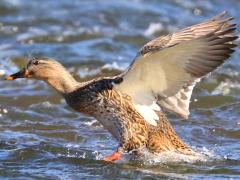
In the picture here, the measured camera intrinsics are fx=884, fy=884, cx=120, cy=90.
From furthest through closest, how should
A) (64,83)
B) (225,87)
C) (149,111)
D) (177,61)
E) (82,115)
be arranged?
(225,87) < (82,115) < (64,83) < (149,111) < (177,61)

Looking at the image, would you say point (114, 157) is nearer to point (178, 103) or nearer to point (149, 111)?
point (149, 111)

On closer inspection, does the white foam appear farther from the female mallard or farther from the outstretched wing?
the outstretched wing

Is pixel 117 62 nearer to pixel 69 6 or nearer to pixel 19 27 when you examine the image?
pixel 19 27

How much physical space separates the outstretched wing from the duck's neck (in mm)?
595

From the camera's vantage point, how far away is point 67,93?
9.27m

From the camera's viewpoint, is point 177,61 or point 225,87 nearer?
point 177,61

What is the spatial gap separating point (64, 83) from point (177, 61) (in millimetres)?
1383

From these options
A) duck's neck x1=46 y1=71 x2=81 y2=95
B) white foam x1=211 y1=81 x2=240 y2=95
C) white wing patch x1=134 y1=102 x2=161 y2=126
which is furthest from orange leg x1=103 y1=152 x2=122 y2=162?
white foam x1=211 y1=81 x2=240 y2=95

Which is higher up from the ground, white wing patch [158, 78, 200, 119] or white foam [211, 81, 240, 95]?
white foam [211, 81, 240, 95]

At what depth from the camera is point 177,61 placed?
8.58 metres

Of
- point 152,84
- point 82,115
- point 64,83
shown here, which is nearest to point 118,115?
point 152,84

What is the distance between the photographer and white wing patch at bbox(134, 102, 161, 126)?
9.00 m

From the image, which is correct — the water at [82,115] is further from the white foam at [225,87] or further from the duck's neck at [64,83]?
the duck's neck at [64,83]

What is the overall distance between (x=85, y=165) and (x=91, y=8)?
10227 mm
